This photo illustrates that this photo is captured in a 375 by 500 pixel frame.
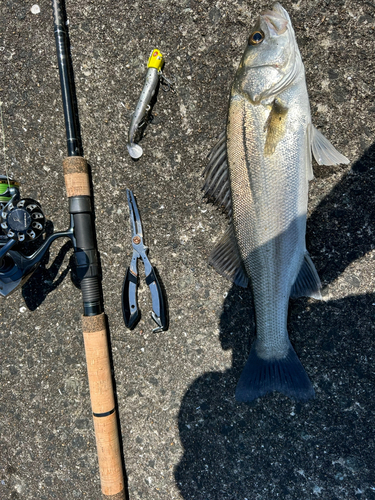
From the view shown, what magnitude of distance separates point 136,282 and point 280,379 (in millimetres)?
945

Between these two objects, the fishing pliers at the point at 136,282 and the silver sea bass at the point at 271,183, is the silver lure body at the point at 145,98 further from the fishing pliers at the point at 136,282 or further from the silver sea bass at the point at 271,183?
the silver sea bass at the point at 271,183

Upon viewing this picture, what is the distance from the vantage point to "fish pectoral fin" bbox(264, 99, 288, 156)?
4.41 ft

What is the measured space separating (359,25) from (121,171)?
1451 millimetres

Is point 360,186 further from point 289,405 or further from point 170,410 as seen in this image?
point 170,410

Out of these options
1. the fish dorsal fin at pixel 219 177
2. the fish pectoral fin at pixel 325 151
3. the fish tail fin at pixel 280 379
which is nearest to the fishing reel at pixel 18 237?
the fish dorsal fin at pixel 219 177

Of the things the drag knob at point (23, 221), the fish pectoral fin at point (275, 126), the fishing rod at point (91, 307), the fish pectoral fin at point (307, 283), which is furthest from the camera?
the fishing rod at point (91, 307)

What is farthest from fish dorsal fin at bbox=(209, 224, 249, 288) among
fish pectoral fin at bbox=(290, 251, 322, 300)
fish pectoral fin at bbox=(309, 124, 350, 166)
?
fish pectoral fin at bbox=(309, 124, 350, 166)

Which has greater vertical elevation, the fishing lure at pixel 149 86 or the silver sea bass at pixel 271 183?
the fishing lure at pixel 149 86

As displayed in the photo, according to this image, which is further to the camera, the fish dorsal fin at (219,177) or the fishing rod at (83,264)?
the fishing rod at (83,264)

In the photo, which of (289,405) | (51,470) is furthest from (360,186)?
(51,470)

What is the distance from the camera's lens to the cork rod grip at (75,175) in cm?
171

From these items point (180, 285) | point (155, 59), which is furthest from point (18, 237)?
point (155, 59)

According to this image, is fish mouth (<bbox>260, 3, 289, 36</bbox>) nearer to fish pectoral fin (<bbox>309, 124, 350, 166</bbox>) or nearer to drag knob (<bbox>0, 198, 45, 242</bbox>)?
fish pectoral fin (<bbox>309, 124, 350, 166</bbox>)

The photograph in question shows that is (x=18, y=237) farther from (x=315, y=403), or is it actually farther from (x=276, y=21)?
(x=315, y=403)
